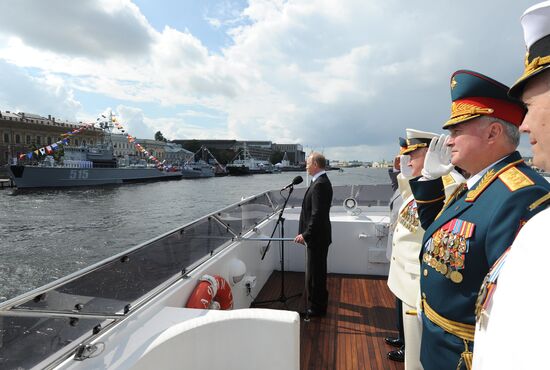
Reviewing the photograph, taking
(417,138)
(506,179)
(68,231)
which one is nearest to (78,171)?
(68,231)

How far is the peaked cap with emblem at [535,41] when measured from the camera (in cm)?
62

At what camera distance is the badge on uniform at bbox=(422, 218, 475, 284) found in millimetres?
1173

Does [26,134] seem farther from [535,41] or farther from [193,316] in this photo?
[535,41]

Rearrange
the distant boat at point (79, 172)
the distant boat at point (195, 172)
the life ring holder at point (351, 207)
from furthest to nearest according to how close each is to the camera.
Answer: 1. the distant boat at point (195, 172)
2. the distant boat at point (79, 172)
3. the life ring holder at point (351, 207)

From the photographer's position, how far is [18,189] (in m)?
34.1

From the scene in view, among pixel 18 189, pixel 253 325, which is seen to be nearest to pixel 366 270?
pixel 253 325

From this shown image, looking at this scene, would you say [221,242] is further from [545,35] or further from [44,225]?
[44,225]

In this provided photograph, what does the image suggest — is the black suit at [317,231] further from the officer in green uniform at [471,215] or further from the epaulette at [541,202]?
the epaulette at [541,202]

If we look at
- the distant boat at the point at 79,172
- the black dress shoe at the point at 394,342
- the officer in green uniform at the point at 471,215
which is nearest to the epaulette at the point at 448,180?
the officer in green uniform at the point at 471,215

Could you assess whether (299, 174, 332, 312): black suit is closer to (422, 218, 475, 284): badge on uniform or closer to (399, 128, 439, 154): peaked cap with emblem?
(399, 128, 439, 154): peaked cap with emblem

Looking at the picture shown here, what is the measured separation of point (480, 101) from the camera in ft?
4.16

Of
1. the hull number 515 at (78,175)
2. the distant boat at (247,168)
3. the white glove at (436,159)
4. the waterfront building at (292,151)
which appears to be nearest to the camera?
the white glove at (436,159)

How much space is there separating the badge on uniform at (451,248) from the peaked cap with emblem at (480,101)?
0.40 meters

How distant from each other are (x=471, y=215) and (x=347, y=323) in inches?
89.4
